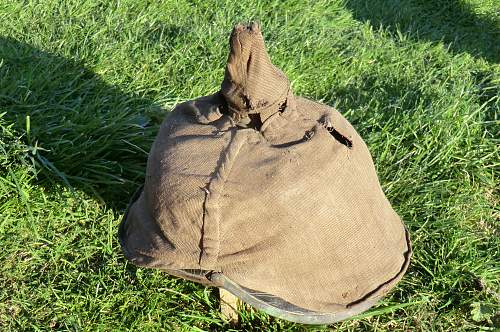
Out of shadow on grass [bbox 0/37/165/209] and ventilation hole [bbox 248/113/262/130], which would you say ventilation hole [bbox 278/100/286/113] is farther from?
shadow on grass [bbox 0/37/165/209]

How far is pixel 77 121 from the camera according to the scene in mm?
3246

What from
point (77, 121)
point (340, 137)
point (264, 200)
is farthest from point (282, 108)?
point (77, 121)

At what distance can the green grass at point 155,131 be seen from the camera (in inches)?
106

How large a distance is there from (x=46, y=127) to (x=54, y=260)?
2.52 ft

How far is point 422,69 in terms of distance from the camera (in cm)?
A: 450

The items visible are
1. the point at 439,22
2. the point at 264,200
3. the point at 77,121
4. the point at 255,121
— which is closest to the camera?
the point at 264,200

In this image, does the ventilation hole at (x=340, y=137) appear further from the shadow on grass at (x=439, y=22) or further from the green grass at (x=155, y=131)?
the shadow on grass at (x=439, y=22)

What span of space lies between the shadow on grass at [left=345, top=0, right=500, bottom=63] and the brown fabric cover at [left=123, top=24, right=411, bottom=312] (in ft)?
11.1

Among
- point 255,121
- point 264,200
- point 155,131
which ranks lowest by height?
point 155,131

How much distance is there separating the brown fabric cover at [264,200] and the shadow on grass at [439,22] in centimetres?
339

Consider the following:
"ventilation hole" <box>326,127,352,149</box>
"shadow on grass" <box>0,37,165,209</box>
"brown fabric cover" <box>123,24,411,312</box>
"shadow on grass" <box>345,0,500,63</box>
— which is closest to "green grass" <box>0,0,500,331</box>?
"shadow on grass" <box>0,37,165,209</box>

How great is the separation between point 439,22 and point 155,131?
361cm

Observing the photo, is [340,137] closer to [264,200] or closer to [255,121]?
[255,121]

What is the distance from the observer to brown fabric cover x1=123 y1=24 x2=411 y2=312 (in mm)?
1938
